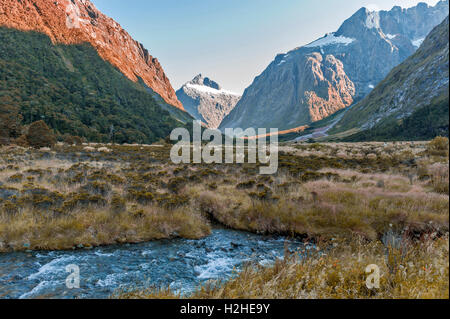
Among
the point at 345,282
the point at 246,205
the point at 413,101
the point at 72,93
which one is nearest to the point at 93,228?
the point at 246,205

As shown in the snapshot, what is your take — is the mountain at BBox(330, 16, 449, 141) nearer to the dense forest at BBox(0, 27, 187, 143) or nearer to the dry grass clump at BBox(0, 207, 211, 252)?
the dry grass clump at BBox(0, 207, 211, 252)

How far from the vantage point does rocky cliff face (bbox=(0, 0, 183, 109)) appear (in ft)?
331

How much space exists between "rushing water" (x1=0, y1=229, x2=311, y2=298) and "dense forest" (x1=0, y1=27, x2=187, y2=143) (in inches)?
2148

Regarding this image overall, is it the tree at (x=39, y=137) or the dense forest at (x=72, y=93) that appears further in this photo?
the dense forest at (x=72, y=93)

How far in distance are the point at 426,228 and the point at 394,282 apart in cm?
504

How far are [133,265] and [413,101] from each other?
4759 inches

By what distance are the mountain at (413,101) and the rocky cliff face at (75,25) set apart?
451 ft

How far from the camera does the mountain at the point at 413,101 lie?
7081cm

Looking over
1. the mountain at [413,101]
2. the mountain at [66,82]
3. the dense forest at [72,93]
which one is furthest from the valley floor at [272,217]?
the mountain at [413,101]

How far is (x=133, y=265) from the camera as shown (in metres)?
7.46

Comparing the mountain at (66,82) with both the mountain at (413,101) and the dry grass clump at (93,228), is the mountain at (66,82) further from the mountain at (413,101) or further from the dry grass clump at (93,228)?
the mountain at (413,101)

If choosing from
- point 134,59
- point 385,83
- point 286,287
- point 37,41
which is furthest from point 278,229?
point 134,59

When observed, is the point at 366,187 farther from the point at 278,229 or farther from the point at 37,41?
the point at 37,41
